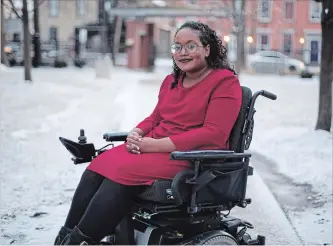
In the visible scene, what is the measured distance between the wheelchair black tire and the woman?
43 centimetres

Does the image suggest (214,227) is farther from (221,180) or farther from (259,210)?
(259,210)

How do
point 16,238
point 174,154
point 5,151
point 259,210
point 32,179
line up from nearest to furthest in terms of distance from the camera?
point 174,154
point 16,238
point 259,210
point 32,179
point 5,151

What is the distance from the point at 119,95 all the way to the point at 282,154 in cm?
711

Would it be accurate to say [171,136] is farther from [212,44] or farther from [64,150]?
[64,150]

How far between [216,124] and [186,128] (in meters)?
0.21

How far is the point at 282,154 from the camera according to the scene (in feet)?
25.4

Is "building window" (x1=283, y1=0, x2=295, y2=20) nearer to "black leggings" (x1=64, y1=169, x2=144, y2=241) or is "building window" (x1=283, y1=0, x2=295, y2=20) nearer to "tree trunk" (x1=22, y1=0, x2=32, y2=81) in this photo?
"tree trunk" (x1=22, y1=0, x2=32, y2=81)

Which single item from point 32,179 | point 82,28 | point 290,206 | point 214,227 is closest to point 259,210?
point 290,206

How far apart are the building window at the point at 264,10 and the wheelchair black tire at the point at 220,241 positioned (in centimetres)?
3476

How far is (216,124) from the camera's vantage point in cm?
311

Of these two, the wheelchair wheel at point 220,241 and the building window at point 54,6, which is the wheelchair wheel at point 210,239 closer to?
the wheelchair wheel at point 220,241

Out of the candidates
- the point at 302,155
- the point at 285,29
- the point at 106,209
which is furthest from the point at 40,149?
the point at 285,29

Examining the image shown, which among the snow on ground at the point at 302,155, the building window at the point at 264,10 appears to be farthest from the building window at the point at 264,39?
the snow on ground at the point at 302,155

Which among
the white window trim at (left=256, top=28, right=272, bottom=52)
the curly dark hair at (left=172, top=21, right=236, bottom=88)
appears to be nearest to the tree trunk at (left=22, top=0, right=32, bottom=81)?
the curly dark hair at (left=172, top=21, right=236, bottom=88)
